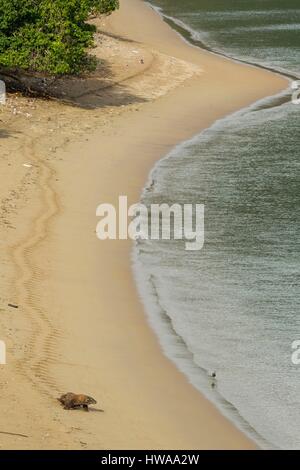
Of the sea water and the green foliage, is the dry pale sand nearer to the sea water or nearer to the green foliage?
the sea water

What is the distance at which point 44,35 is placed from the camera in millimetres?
39281

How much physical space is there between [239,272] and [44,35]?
17.3m

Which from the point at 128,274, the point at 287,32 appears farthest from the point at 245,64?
the point at 128,274

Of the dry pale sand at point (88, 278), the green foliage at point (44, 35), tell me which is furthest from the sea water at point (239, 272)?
the green foliage at point (44, 35)

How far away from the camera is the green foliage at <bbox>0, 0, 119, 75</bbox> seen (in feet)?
127

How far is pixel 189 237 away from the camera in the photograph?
2752 centimetres

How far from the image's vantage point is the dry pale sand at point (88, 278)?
16.5 meters

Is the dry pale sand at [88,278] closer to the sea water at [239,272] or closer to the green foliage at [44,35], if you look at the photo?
the sea water at [239,272]

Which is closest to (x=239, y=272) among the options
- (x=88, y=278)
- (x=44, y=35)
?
(x=88, y=278)

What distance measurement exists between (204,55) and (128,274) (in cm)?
3388

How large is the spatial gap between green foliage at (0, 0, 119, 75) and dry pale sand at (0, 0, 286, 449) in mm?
1600

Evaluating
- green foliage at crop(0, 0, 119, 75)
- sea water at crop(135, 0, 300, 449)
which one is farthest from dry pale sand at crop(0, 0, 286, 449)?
green foliage at crop(0, 0, 119, 75)

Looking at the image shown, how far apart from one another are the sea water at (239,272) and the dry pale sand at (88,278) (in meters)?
0.51
